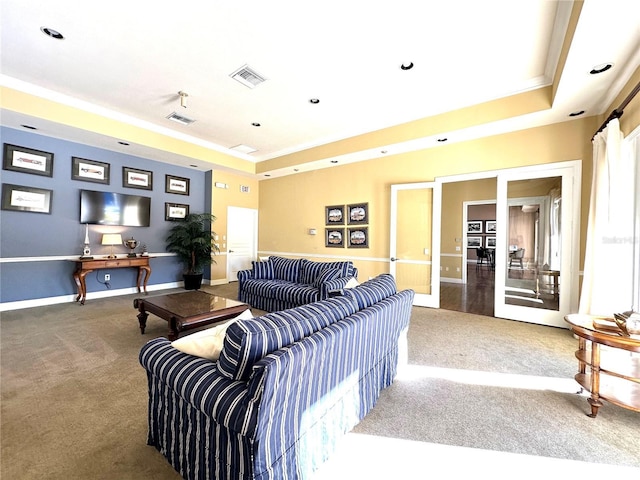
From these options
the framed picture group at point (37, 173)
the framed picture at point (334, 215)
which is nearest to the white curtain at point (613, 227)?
the framed picture at point (334, 215)

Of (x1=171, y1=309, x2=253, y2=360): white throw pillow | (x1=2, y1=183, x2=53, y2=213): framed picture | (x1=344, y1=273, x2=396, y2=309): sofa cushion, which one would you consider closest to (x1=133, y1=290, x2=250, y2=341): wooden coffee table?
(x1=171, y1=309, x2=253, y2=360): white throw pillow

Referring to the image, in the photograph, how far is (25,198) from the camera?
4.26 metres

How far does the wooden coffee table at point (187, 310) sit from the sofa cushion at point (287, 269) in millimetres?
1512

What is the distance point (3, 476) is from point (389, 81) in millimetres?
4609

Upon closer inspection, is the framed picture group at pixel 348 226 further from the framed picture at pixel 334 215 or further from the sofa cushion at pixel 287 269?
the sofa cushion at pixel 287 269

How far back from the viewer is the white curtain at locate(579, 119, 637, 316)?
8.79 feet

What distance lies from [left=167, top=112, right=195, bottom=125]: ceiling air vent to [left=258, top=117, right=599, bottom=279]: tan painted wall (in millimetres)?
2696

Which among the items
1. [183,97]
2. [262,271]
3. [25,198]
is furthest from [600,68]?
[25,198]

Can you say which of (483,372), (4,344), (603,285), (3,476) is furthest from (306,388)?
(4,344)

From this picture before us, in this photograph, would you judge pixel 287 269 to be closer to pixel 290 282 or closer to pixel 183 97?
pixel 290 282

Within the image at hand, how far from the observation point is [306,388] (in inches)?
48.3

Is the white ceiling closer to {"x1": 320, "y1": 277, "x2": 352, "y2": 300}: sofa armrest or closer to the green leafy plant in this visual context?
the green leafy plant

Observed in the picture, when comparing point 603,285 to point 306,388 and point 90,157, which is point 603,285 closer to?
point 306,388

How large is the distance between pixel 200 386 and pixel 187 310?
6.65ft
